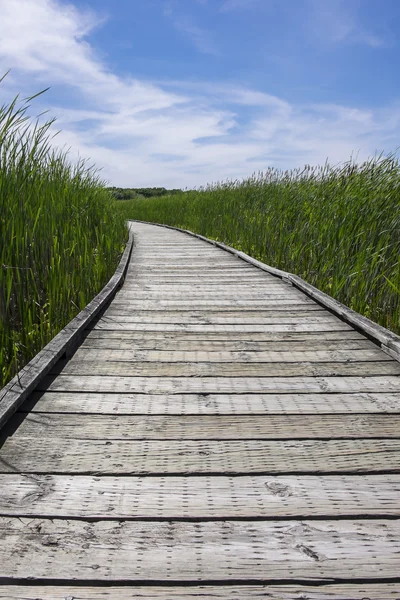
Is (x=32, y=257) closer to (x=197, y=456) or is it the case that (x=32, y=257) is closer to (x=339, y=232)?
(x=197, y=456)

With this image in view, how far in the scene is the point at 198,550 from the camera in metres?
1.23

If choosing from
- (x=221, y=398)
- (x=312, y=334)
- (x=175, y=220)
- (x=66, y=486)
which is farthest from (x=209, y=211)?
(x=66, y=486)

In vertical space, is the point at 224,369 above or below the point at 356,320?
below

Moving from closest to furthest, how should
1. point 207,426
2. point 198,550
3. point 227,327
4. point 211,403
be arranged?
1. point 198,550
2. point 207,426
3. point 211,403
4. point 227,327

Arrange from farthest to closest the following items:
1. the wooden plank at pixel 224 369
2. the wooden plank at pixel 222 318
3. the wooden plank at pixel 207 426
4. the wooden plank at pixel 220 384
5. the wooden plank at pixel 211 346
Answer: the wooden plank at pixel 222 318 < the wooden plank at pixel 211 346 < the wooden plank at pixel 224 369 < the wooden plank at pixel 220 384 < the wooden plank at pixel 207 426

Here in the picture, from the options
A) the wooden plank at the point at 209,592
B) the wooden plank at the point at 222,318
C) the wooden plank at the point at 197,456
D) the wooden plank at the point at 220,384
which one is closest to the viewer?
the wooden plank at the point at 209,592

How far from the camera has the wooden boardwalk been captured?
3.79 ft

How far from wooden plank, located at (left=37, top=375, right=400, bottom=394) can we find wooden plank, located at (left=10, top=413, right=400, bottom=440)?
0.27 meters

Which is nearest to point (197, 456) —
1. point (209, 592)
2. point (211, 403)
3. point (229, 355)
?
point (211, 403)

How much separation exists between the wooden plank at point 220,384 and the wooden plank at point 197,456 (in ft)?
1.57

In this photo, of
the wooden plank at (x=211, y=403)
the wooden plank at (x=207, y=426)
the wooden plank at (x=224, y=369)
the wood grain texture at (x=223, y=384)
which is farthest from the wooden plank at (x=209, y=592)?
the wooden plank at (x=224, y=369)

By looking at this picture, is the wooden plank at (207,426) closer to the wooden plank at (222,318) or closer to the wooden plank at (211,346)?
the wooden plank at (211,346)

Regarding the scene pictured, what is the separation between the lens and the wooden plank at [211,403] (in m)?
2.03

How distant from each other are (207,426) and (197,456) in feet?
0.74
